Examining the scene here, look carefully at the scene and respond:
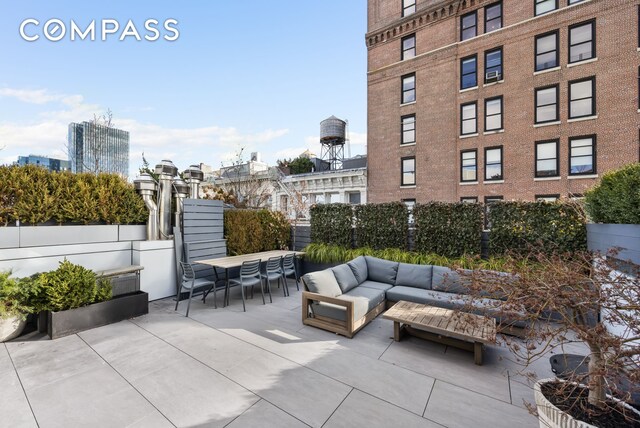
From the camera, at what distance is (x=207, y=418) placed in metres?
2.59

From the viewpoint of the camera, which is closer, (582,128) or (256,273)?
(256,273)

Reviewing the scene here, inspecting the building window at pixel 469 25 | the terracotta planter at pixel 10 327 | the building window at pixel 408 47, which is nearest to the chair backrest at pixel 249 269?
the terracotta planter at pixel 10 327

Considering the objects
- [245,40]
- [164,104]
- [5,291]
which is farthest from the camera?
[164,104]

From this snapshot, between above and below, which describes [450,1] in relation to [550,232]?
above

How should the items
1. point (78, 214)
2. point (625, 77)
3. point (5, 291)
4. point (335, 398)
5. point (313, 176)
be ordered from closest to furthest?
point (335, 398) → point (5, 291) → point (78, 214) → point (625, 77) → point (313, 176)

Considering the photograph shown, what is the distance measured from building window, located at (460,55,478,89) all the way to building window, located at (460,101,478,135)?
1.09 meters

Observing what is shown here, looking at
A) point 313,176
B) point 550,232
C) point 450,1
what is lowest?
point 550,232

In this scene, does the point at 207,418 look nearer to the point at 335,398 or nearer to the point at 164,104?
the point at 335,398

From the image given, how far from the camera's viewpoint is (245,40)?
344 inches

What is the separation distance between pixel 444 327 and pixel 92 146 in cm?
1503

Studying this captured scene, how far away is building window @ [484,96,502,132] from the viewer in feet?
44.9

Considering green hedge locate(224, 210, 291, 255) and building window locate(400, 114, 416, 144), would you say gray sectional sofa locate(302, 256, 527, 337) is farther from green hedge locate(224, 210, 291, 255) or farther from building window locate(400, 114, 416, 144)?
building window locate(400, 114, 416, 144)

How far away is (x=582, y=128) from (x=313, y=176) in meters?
14.6

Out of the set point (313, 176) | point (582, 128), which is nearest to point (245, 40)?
point (313, 176)
